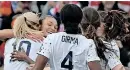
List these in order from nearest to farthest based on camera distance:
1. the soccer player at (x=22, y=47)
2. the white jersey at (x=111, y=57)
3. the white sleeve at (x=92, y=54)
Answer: the white sleeve at (x=92, y=54), the white jersey at (x=111, y=57), the soccer player at (x=22, y=47)

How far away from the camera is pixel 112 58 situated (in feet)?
17.0

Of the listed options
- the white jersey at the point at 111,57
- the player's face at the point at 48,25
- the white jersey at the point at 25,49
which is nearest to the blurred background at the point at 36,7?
the player's face at the point at 48,25

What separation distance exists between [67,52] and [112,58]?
2.72ft

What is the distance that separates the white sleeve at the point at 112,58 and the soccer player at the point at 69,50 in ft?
2.00

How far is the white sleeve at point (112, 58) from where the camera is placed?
16.9ft

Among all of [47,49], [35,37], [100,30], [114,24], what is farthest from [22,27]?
[47,49]

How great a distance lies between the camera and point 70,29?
14.8 feet

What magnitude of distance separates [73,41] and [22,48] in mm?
1185

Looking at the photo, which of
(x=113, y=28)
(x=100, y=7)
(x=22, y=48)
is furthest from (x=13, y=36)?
(x=100, y=7)

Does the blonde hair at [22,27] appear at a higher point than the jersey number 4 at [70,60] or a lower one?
higher

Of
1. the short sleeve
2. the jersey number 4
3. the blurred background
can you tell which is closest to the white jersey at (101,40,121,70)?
the jersey number 4

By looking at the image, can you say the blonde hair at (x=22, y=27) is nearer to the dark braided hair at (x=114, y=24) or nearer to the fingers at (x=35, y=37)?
the fingers at (x=35, y=37)

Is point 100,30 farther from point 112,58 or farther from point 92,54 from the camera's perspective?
point 92,54

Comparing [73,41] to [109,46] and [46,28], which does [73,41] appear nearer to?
[109,46]
